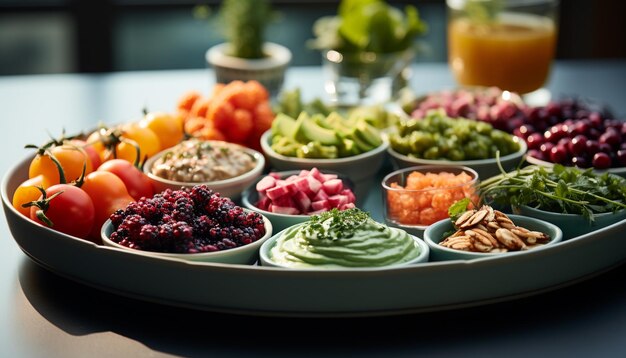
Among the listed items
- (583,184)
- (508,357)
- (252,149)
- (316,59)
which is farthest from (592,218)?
(316,59)

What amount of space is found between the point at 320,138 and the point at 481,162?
16.8 inches

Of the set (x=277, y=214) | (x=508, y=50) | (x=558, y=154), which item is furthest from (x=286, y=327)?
(x=508, y=50)

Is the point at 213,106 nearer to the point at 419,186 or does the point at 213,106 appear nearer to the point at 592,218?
the point at 419,186

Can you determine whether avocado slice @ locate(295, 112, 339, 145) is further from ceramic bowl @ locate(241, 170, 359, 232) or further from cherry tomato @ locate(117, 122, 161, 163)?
cherry tomato @ locate(117, 122, 161, 163)

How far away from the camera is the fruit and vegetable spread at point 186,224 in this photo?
200 centimetres

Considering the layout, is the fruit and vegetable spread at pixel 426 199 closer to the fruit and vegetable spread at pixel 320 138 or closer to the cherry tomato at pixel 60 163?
the fruit and vegetable spread at pixel 320 138

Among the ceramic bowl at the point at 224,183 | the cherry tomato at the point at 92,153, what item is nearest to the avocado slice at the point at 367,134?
the ceramic bowl at the point at 224,183

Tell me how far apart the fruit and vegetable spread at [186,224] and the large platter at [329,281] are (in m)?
0.09

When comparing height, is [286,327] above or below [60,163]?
below

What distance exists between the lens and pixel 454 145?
263 centimetres

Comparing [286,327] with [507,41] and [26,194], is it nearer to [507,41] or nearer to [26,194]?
[26,194]

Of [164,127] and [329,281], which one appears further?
[164,127]

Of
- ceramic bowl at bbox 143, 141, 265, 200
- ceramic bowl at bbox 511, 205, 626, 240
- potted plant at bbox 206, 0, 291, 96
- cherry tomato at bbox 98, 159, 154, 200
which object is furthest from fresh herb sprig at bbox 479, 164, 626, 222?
potted plant at bbox 206, 0, 291, 96

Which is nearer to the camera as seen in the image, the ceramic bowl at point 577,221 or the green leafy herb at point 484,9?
the ceramic bowl at point 577,221
